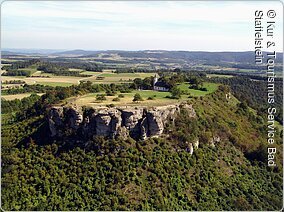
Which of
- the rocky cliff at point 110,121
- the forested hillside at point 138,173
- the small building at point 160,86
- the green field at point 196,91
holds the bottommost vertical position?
the forested hillside at point 138,173

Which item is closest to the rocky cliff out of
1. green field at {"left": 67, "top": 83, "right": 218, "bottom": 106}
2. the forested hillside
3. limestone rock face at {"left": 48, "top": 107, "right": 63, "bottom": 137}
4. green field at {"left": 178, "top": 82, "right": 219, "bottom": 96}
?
limestone rock face at {"left": 48, "top": 107, "right": 63, "bottom": 137}

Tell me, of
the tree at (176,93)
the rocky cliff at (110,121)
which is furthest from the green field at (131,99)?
the rocky cliff at (110,121)

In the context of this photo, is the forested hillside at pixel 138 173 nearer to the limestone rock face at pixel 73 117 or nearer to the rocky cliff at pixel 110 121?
the rocky cliff at pixel 110 121

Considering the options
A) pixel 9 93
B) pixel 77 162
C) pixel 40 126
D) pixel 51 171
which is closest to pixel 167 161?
pixel 77 162

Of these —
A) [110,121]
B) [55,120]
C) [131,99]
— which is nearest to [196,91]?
[131,99]

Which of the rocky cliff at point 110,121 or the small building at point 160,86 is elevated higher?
the small building at point 160,86

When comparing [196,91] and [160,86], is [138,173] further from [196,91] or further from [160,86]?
[196,91]
